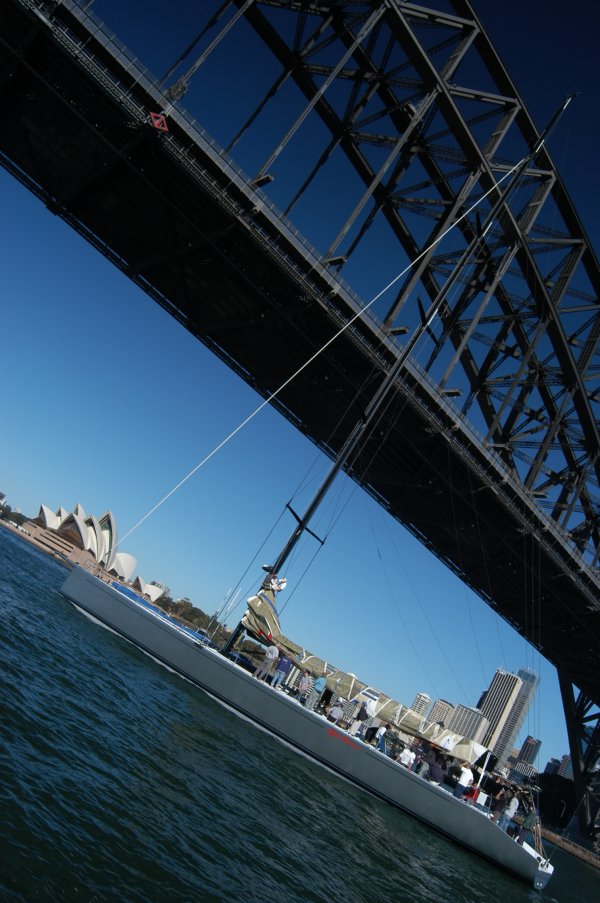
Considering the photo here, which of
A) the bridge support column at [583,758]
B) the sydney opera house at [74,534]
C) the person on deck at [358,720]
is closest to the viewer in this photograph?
the person on deck at [358,720]

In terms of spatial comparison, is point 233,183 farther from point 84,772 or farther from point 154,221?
point 84,772

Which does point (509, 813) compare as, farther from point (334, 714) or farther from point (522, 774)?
point (522, 774)

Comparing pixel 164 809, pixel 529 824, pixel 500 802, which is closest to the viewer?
pixel 164 809

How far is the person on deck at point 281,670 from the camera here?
54.1 ft

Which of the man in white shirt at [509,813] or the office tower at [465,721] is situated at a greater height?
the office tower at [465,721]

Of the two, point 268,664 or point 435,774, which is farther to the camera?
point 268,664

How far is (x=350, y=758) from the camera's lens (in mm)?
15344

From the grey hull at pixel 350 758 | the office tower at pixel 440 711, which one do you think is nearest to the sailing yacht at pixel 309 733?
the grey hull at pixel 350 758

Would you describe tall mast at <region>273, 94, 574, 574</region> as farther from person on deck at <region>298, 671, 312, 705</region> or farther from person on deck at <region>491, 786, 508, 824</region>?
person on deck at <region>491, 786, 508, 824</region>

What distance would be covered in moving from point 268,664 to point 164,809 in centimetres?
985

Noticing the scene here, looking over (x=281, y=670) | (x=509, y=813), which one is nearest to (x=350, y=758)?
(x=281, y=670)

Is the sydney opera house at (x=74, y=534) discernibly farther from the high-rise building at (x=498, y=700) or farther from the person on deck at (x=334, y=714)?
the high-rise building at (x=498, y=700)

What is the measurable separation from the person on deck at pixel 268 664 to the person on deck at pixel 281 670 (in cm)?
30

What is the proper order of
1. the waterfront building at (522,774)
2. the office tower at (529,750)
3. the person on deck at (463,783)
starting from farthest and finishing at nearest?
1. the office tower at (529,750)
2. the waterfront building at (522,774)
3. the person on deck at (463,783)
